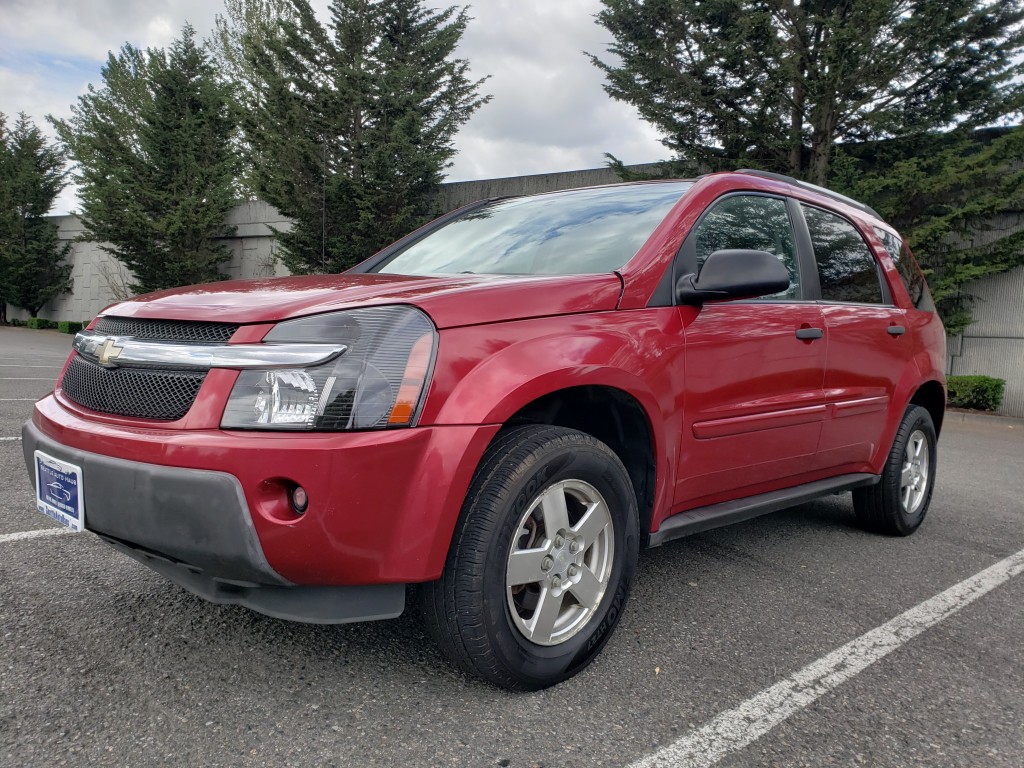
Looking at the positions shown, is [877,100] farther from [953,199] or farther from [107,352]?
[107,352]

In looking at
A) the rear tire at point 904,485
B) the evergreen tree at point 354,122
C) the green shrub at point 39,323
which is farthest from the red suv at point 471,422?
the green shrub at point 39,323

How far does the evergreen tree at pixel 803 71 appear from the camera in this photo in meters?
11.0

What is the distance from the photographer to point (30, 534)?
3.34 meters

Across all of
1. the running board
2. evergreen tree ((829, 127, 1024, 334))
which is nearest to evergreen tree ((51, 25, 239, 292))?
evergreen tree ((829, 127, 1024, 334))

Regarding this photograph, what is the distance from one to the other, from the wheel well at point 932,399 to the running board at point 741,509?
2.75ft

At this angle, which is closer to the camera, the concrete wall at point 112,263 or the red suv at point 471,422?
the red suv at point 471,422

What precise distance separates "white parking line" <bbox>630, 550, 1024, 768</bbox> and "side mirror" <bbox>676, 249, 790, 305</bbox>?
4.10ft

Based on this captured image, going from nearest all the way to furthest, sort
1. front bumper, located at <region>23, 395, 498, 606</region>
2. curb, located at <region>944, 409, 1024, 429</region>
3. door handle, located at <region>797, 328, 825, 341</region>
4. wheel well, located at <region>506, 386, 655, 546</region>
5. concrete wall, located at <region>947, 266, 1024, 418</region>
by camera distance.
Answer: front bumper, located at <region>23, 395, 498, 606</region> → wheel well, located at <region>506, 386, 655, 546</region> → door handle, located at <region>797, 328, 825, 341</region> → curb, located at <region>944, 409, 1024, 429</region> → concrete wall, located at <region>947, 266, 1024, 418</region>

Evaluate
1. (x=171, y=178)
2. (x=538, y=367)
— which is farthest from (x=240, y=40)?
(x=538, y=367)

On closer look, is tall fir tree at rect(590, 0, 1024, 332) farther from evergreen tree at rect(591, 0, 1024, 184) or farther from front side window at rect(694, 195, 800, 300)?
front side window at rect(694, 195, 800, 300)

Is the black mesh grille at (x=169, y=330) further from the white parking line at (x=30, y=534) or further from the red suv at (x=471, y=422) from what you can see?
the white parking line at (x=30, y=534)

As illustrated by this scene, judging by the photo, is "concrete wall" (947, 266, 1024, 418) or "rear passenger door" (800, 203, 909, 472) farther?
"concrete wall" (947, 266, 1024, 418)

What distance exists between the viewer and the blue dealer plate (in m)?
2.07

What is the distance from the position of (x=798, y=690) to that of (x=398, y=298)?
5.40ft
